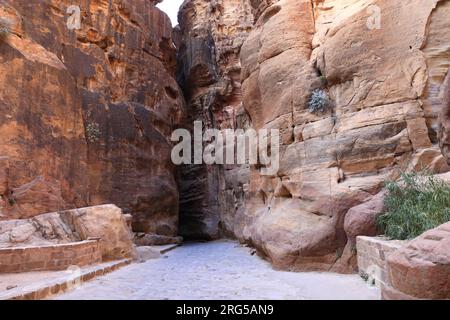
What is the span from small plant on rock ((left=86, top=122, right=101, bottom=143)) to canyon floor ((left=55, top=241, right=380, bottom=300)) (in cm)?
803

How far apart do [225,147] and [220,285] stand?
15.2 m

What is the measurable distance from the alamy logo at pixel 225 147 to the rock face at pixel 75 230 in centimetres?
535

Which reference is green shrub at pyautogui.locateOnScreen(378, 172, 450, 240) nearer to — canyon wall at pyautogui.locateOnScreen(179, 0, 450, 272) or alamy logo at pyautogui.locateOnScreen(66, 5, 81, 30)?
canyon wall at pyautogui.locateOnScreen(179, 0, 450, 272)

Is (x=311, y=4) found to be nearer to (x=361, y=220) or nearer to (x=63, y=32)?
(x=361, y=220)

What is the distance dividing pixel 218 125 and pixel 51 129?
11890 mm

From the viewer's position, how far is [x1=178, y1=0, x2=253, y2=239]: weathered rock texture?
22.6m

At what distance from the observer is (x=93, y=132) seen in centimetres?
1528

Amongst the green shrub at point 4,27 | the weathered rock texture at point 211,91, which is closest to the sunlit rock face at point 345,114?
the green shrub at point 4,27

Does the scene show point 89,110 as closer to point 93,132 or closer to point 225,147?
point 93,132

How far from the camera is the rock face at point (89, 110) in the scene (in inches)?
482

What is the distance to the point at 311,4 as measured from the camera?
1146cm

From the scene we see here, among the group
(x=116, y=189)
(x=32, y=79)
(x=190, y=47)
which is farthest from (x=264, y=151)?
(x=190, y=47)

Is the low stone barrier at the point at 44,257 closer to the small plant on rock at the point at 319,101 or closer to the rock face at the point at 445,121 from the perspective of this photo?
the small plant on rock at the point at 319,101
